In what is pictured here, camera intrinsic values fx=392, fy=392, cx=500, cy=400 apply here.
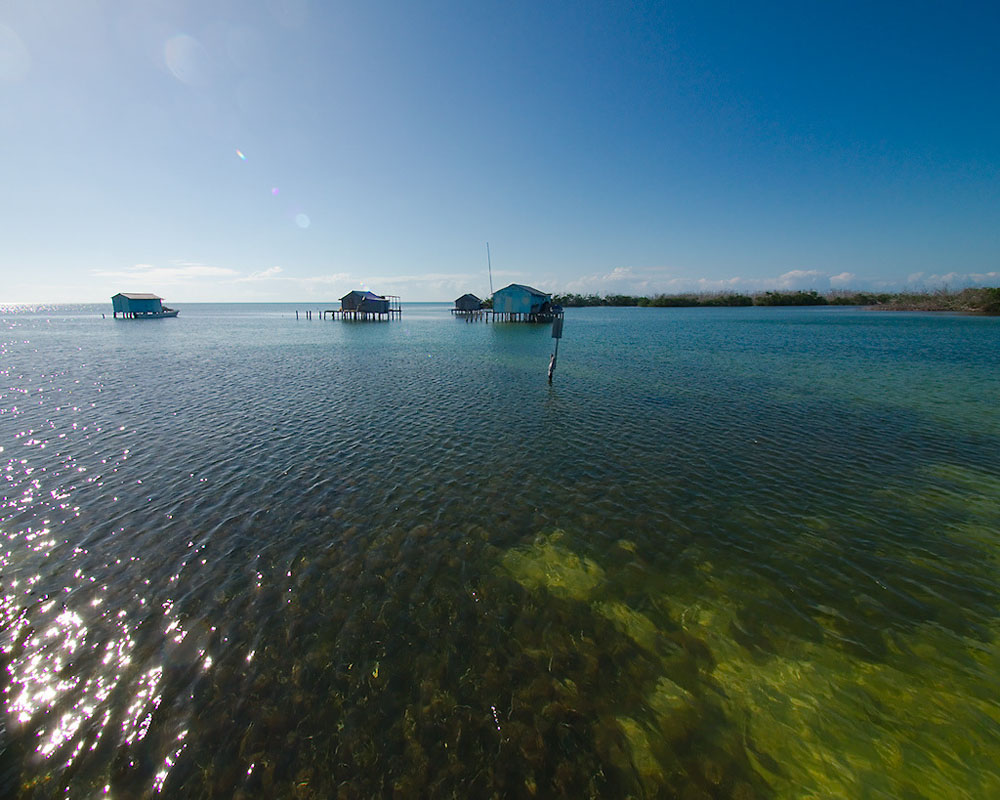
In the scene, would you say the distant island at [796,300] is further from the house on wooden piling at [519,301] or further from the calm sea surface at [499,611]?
the calm sea surface at [499,611]

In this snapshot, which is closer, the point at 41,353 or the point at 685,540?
the point at 685,540

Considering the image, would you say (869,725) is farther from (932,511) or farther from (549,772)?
(932,511)

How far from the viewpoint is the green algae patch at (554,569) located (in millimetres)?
7730

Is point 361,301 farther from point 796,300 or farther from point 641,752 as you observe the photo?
point 796,300

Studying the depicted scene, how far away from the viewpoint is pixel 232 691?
18.4 ft

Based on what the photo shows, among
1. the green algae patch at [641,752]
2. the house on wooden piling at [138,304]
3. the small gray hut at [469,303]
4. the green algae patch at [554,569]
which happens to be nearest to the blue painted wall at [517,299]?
the small gray hut at [469,303]

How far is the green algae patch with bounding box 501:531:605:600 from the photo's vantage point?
773cm

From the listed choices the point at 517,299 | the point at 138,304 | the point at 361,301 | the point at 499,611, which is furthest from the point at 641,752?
the point at 138,304

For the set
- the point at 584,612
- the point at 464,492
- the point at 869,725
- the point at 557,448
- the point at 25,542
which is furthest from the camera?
the point at 557,448

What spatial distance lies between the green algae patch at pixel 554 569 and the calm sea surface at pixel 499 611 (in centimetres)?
7

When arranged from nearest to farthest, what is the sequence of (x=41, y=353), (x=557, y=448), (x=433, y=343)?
1. (x=557, y=448)
2. (x=41, y=353)
3. (x=433, y=343)

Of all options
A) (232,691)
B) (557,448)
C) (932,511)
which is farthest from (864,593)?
(232,691)

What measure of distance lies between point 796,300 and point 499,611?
184964 mm

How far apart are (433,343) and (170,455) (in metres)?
37.8
